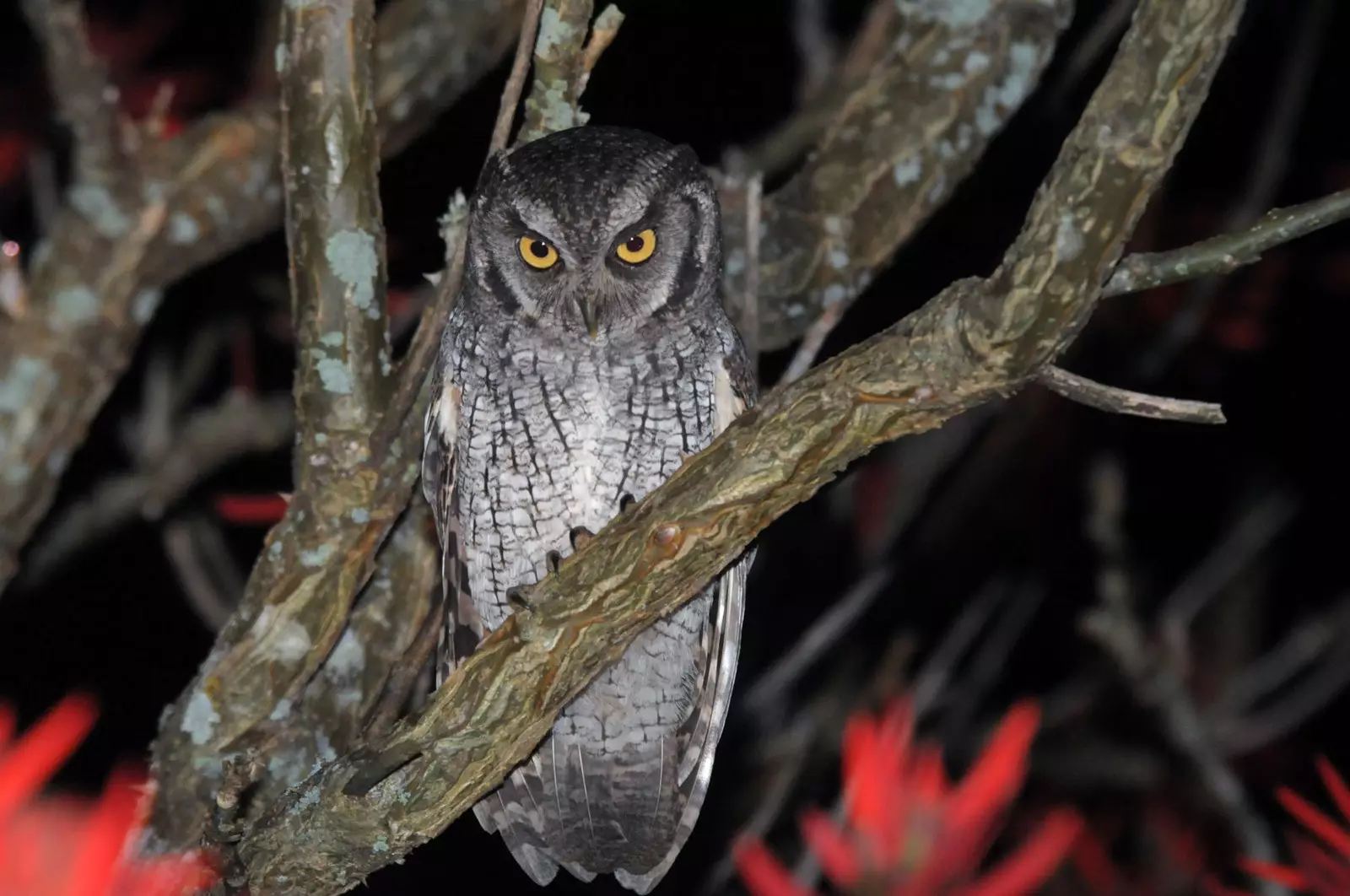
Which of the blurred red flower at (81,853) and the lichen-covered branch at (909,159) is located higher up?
the lichen-covered branch at (909,159)

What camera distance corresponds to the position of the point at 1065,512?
5.87 metres

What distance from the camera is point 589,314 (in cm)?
251

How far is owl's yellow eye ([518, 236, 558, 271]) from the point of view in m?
2.57

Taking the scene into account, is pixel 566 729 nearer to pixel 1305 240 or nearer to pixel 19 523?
pixel 19 523

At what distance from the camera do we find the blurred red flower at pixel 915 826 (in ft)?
13.2

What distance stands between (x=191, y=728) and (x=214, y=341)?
8.10ft

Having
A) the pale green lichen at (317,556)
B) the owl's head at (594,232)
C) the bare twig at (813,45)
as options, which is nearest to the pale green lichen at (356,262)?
the owl's head at (594,232)

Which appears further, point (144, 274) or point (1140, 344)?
point (1140, 344)

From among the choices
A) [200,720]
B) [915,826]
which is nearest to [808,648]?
[915,826]

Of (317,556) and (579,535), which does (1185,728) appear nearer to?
(579,535)

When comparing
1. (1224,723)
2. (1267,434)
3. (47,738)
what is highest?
(47,738)

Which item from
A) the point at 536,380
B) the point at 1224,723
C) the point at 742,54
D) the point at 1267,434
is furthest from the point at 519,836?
the point at 1267,434

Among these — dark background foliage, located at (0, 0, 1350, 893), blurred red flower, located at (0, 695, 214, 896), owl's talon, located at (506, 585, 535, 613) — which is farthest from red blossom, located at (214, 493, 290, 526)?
owl's talon, located at (506, 585, 535, 613)

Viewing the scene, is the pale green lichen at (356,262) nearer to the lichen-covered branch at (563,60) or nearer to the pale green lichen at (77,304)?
the lichen-covered branch at (563,60)
